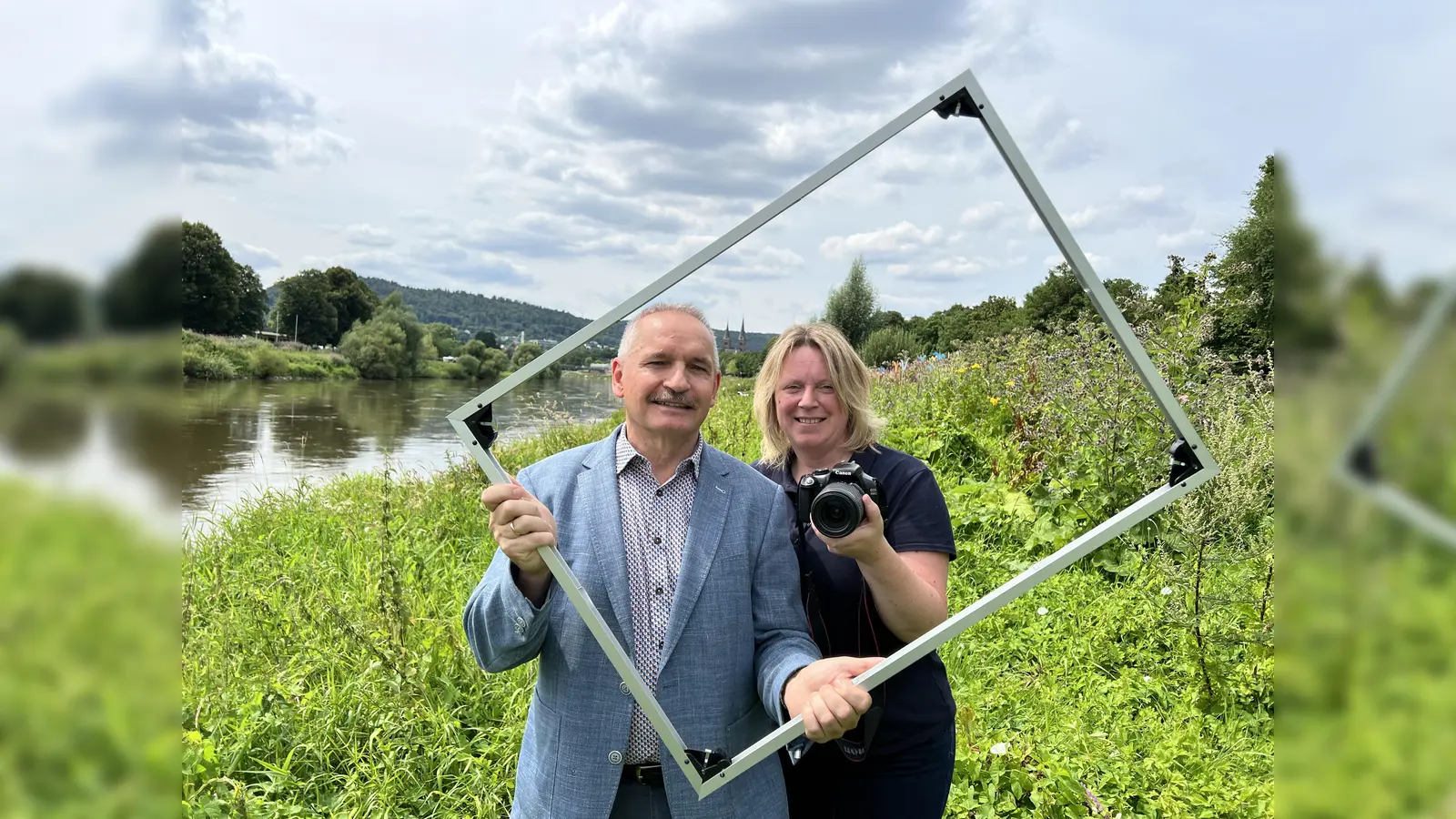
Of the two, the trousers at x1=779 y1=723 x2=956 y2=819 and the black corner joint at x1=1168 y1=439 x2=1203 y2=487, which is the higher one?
the black corner joint at x1=1168 y1=439 x2=1203 y2=487

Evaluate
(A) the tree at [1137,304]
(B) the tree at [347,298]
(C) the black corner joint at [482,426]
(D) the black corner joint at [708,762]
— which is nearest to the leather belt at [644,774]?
(D) the black corner joint at [708,762]

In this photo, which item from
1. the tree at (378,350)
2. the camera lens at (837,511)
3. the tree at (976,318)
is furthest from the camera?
the tree at (378,350)

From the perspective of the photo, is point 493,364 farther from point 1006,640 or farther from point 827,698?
point 1006,640

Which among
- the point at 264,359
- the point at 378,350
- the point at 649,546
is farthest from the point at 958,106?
the point at 378,350

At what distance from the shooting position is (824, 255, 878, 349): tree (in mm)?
2578
